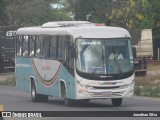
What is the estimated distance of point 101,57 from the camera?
75.9 ft

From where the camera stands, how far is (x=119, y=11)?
63.0 m

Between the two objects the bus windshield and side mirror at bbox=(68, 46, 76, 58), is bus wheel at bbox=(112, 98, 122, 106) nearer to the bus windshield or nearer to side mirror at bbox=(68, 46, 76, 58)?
the bus windshield

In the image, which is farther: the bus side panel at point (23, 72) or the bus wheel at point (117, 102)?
the bus side panel at point (23, 72)

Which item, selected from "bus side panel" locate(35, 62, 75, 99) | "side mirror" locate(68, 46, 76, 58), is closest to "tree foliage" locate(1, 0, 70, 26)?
"bus side panel" locate(35, 62, 75, 99)

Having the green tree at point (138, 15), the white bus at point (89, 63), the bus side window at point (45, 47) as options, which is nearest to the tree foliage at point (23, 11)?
the green tree at point (138, 15)

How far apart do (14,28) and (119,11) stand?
37.7 feet

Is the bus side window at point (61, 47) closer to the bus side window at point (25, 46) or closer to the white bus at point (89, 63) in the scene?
the white bus at point (89, 63)

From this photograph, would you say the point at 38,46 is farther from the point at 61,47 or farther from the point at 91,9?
the point at 91,9

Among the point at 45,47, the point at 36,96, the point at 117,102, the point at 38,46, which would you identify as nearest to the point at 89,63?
the point at 117,102

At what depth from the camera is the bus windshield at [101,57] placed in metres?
23.1

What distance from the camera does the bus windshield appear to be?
908 inches

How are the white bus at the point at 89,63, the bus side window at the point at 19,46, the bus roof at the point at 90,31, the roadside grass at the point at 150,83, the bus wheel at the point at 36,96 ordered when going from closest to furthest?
the white bus at the point at 89,63
the bus roof at the point at 90,31
the bus wheel at the point at 36,96
the bus side window at the point at 19,46
the roadside grass at the point at 150,83

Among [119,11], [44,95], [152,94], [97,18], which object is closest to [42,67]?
[44,95]

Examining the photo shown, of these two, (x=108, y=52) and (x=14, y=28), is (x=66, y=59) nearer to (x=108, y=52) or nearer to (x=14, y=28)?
(x=108, y=52)
